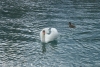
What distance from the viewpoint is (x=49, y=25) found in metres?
45.2

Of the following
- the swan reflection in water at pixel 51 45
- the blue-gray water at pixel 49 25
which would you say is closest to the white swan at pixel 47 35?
the swan reflection in water at pixel 51 45

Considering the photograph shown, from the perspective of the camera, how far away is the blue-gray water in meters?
31.5

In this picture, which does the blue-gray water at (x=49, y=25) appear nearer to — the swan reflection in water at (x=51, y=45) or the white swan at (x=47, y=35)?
the swan reflection in water at (x=51, y=45)

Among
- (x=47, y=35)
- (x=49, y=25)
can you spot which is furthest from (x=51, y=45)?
(x=49, y=25)

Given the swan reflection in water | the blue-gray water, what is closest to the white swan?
the swan reflection in water

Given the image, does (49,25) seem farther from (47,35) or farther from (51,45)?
(51,45)

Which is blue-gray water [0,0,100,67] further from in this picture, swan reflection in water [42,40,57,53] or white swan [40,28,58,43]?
white swan [40,28,58,43]

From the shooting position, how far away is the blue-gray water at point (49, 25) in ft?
103

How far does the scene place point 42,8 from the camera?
57031mm

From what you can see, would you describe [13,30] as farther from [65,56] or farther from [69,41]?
[65,56]

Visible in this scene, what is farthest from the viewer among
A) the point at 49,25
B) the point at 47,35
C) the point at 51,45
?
the point at 49,25

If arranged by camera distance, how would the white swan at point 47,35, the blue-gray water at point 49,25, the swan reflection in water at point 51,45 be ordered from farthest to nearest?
the white swan at point 47,35, the swan reflection in water at point 51,45, the blue-gray water at point 49,25

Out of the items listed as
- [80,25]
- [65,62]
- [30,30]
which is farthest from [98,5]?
[65,62]

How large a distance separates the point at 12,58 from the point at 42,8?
26594 mm
